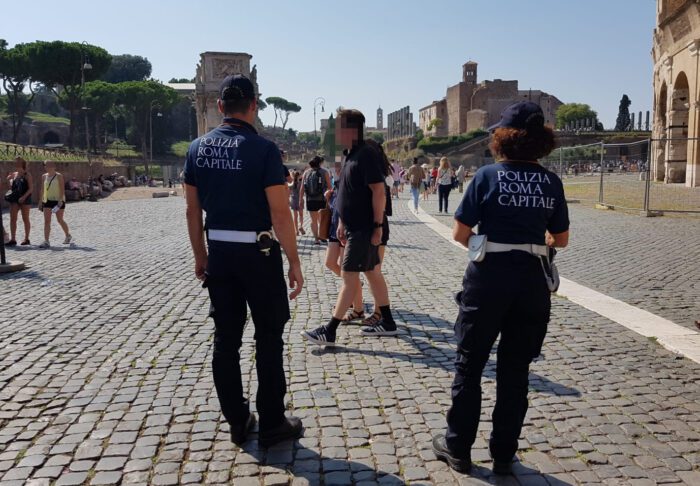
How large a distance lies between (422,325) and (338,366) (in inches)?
57.1

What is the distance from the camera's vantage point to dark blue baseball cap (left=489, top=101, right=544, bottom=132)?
125 inches

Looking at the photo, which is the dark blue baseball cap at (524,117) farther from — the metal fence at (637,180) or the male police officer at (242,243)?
the metal fence at (637,180)

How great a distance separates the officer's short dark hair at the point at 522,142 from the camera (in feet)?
10.4

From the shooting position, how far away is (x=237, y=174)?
3.46 metres

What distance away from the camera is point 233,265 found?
3.48 metres

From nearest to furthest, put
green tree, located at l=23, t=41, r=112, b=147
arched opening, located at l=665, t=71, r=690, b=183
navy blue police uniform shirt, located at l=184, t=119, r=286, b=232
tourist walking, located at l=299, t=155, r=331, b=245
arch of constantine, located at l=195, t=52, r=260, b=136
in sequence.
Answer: navy blue police uniform shirt, located at l=184, t=119, r=286, b=232, tourist walking, located at l=299, t=155, r=331, b=245, arched opening, located at l=665, t=71, r=690, b=183, arch of constantine, located at l=195, t=52, r=260, b=136, green tree, located at l=23, t=41, r=112, b=147

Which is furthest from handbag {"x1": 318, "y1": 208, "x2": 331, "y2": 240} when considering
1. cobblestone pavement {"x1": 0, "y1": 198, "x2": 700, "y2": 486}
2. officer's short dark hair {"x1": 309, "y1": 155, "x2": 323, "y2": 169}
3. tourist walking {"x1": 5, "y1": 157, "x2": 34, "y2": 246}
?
tourist walking {"x1": 5, "y1": 157, "x2": 34, "y2": 246}

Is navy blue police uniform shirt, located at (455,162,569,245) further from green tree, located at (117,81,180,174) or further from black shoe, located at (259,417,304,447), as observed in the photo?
green tree, located at (117,81,180,174)

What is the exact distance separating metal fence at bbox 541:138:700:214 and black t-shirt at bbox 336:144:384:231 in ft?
44.6

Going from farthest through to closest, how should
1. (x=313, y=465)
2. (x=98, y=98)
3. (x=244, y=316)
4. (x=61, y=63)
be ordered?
(x=98, y=98) → (x=61, y=63) → (x=244, y=316) → (x=313, y=465)

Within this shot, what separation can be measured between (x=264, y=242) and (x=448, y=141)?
93.0 m

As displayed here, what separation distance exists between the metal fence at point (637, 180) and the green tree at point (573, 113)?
127 feet

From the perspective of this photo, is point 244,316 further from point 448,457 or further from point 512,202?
point 512,202

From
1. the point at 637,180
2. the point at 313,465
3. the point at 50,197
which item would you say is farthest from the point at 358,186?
the point at 637,180
